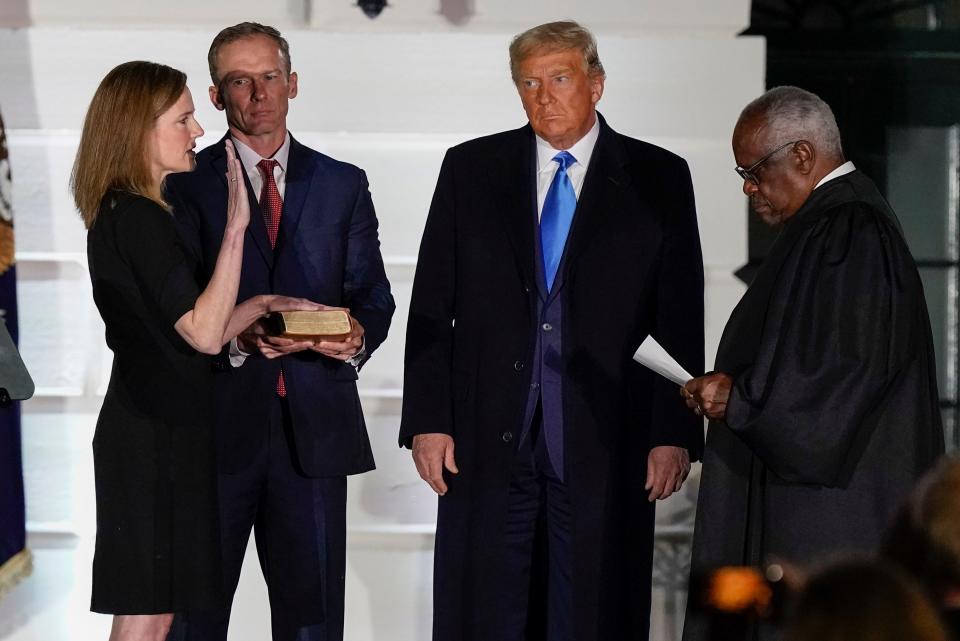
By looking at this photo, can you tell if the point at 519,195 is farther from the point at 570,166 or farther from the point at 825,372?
the point at 825,372

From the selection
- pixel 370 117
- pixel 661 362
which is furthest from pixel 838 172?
pixel 370 117

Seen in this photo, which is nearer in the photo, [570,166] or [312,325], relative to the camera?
[312,325]

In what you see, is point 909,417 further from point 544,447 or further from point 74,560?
point 74,560

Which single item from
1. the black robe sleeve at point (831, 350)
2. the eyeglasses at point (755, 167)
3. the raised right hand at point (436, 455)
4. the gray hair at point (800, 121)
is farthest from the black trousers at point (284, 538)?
the gray hair at point (800, 121)

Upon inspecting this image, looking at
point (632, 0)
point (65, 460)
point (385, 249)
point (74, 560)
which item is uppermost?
point (632, 0)

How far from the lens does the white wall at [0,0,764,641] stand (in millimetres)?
4582

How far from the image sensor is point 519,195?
3654 mm

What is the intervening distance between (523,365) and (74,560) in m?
1.91

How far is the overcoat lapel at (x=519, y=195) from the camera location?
3.61 meters

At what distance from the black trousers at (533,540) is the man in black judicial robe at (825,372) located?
422 mm

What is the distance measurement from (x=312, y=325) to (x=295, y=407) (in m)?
0.29

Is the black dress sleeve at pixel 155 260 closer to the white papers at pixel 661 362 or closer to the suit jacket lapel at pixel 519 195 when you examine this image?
the suit jacket lapel at pixel 519 195

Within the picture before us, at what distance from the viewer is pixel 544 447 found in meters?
3.59

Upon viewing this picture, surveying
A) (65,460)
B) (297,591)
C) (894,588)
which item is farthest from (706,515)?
(65,460)
